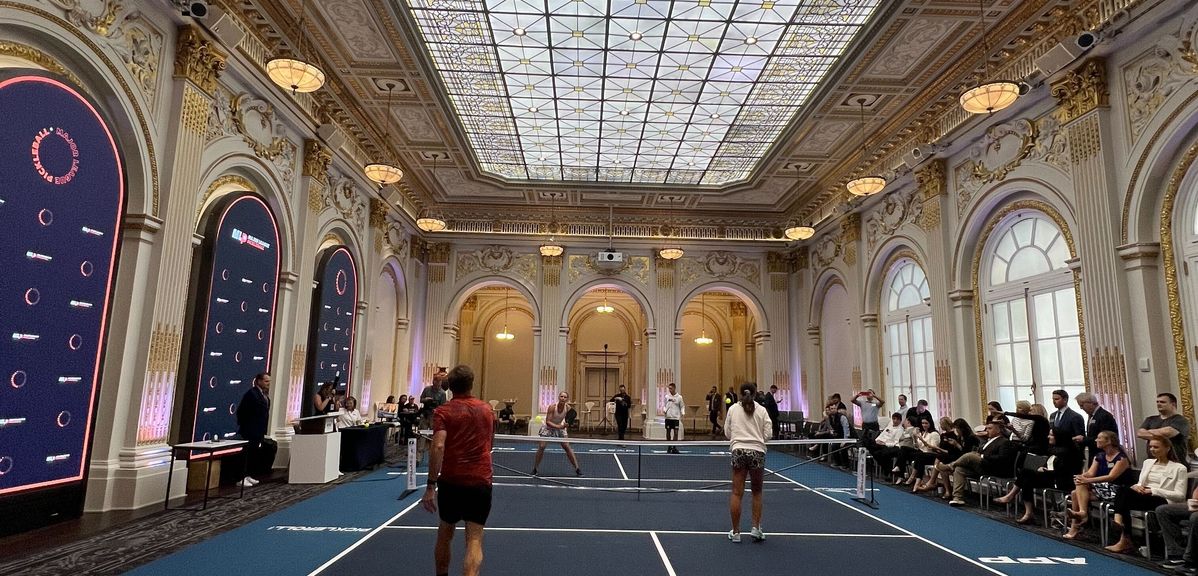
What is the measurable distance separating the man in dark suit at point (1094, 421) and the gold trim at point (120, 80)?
34.7 ft

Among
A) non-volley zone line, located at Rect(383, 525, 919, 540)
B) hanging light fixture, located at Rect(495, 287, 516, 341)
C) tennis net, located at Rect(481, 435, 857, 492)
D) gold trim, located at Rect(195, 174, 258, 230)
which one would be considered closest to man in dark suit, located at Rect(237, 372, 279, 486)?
gold trim, located at Rect(195, 174, 258, 230)

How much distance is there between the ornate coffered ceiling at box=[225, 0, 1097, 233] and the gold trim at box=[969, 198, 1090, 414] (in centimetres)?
179

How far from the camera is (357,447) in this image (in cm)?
984

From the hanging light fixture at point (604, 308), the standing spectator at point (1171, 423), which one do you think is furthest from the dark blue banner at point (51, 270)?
the hanging light fixture at point (604, 308)

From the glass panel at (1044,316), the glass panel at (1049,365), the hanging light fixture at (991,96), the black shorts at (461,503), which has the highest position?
the hanging light fixture at (991,96)

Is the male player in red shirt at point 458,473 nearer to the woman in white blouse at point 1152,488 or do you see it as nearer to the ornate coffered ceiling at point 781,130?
the woman in white blouse at point 1152,488

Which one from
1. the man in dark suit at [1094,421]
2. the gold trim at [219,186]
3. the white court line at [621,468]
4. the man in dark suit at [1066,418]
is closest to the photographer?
the man in dark suit at [1094,421]

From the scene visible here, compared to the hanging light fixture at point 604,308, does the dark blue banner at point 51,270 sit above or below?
below

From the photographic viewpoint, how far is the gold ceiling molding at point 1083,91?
24.8 ft

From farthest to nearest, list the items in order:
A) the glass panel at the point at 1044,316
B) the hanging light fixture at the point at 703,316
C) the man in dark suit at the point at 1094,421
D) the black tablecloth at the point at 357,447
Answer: the hanging light fixture at the point at 703,316
the black tablecloth at the point at 357,447
the glass panel at the point at 1044,316
the man in dark suit at the point at 1094,421

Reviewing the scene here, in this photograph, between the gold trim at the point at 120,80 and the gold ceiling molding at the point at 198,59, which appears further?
the gold ceiling molding at the point at 198,59

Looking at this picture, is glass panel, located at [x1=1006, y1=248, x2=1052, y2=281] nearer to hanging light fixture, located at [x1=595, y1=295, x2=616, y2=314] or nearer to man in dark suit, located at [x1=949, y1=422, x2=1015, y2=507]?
man in dark suit, located at [x1=949, y1=422, x2=1015, y2=507]

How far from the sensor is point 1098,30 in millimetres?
7168

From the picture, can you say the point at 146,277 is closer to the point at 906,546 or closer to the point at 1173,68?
the point at 906,546
